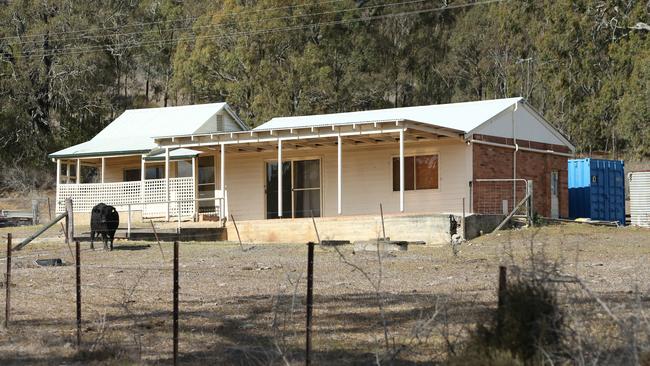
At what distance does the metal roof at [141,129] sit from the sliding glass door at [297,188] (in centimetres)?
446

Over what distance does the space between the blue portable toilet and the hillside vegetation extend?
13013 millimetres

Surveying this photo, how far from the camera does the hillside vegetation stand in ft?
161

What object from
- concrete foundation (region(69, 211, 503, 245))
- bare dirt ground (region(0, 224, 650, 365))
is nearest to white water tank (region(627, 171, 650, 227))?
concrete foundation (region(69, 211, 503, 245))

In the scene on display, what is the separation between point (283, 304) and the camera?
46.9 feet

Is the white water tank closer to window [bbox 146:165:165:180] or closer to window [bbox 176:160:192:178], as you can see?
window [bbox 176:160:192:178]

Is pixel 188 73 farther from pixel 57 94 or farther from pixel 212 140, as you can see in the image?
pixel 212 140

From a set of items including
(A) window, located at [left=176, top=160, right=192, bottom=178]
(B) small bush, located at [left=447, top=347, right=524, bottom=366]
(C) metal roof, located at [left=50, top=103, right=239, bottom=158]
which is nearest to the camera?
(B) small bush, located at [left=447, top=347, right=524, bottom=366]

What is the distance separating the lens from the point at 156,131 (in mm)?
39250

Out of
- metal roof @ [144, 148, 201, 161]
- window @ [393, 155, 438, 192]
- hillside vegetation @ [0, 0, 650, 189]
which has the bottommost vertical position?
window @ [393, 155, 438, 192]

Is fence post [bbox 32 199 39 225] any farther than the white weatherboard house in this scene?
Yes

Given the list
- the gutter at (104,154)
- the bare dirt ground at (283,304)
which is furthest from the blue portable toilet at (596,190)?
the gutter at (104,154)

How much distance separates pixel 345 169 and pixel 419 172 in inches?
102

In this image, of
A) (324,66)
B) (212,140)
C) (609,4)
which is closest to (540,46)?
(609,4)

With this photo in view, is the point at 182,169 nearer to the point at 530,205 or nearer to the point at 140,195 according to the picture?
the point at 140,195
